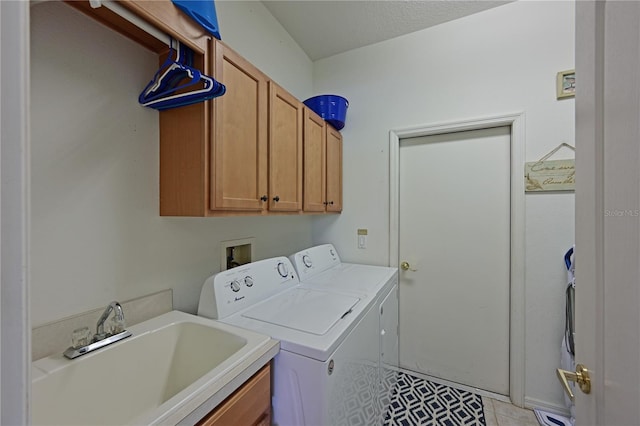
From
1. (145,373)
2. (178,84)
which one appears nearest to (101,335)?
(145,373)

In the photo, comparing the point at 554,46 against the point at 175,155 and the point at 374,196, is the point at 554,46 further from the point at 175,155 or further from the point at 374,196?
the point at 175,155

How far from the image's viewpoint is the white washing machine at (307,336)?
3.16 ft

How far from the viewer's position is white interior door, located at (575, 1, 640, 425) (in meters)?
0.45

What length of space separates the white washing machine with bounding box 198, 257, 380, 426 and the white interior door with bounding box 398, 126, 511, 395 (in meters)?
0.86

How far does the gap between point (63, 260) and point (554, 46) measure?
9.62 feet

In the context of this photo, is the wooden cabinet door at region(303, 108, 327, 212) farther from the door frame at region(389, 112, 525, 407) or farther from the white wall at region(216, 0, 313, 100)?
the door frame at region(389, 112, 525, 407)

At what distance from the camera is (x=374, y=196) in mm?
2363

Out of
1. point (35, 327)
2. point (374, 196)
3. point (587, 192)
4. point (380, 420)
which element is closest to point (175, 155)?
point (35, 327)

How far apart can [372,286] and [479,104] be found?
1597 millimetres

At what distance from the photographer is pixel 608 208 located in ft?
1.73

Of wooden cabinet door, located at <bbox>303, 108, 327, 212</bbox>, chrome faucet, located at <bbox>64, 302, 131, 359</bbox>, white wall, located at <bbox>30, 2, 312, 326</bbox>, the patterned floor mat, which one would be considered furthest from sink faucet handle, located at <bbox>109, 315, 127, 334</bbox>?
the patterned floor mat

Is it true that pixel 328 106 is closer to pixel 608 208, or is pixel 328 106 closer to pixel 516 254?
pixel 516 254

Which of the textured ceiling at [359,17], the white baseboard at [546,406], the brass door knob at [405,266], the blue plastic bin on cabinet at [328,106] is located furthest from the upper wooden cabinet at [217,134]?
the white baseboard at [546,406]

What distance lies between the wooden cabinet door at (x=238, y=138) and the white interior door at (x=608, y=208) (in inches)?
46.0
